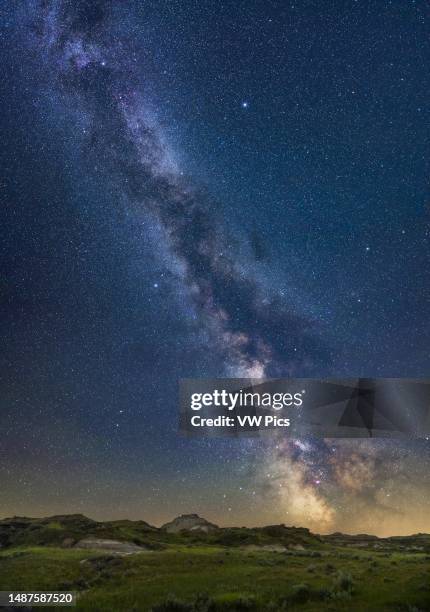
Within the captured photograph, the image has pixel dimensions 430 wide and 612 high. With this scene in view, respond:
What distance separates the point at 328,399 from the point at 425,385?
4.47 metres

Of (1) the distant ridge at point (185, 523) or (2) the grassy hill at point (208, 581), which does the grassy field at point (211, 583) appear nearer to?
(2) the grassy hill at point (208, 581)

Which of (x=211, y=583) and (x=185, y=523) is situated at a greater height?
(x=211, y=583)

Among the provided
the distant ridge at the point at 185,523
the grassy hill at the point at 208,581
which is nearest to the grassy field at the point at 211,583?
the grassy hill at the point at 208,581

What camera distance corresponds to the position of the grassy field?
21625mm

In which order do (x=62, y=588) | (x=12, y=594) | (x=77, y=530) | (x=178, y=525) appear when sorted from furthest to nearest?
(x=178, y=525) → (x=77, y=530) → (x=62, y=588) → (x=12, y=594)

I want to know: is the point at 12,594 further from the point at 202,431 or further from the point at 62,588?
the point at 202,431

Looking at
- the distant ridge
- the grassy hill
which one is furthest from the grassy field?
the distant ridge

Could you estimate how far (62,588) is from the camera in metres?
29.4

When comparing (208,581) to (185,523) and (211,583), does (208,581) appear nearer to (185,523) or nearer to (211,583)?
(211,583)

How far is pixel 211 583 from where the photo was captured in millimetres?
28219

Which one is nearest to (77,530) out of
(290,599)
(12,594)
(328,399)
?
(12,594)

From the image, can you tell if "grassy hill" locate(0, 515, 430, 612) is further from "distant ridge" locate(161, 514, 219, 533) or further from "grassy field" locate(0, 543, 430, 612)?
"distant ridge" locate(161, 514, 219, 533)

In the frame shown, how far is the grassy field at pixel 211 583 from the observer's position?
21.6 meters

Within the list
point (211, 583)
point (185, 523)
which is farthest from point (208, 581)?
point (185, 523)
